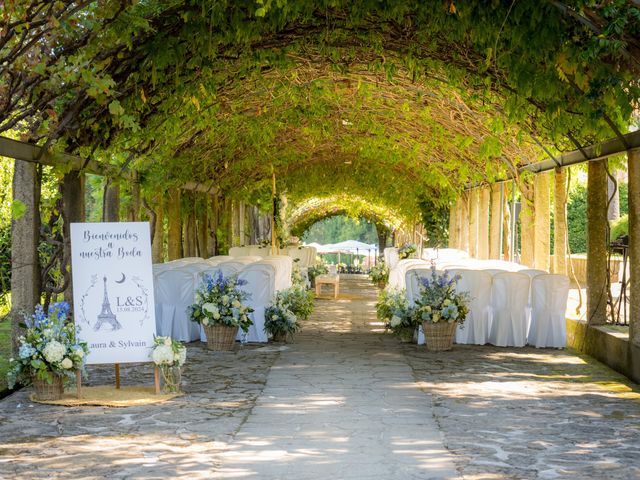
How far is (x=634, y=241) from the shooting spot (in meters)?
8.37

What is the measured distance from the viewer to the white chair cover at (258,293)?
10.8 metres

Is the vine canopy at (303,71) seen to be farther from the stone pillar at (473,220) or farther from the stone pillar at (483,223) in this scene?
the stone pillar at (473,220)

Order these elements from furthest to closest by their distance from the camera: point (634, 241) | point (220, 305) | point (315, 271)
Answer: point (315, 271), point (220, 305), point (634, 241)

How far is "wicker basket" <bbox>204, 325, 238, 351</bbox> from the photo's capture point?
32.3 feet

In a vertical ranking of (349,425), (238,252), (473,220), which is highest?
(473,220)

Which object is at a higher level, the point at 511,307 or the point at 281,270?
the point at 281,270

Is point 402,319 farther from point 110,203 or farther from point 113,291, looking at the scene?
point 113,291

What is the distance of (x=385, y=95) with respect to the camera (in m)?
12.4

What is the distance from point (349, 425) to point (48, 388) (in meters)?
2.48

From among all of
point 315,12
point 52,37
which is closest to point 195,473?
point 52,37

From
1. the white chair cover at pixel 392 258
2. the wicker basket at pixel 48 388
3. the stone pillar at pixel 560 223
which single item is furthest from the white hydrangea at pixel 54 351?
the white chair cover at pixel 392 258

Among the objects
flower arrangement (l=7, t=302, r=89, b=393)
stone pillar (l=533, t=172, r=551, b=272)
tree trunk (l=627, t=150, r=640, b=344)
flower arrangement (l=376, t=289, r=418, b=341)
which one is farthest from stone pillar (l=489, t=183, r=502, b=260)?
flower arrangement (l=7, t=302, r=89, b=393)

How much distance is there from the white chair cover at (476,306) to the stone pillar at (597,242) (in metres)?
1.24

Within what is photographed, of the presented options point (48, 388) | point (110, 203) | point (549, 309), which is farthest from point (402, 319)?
point (48, 388)
